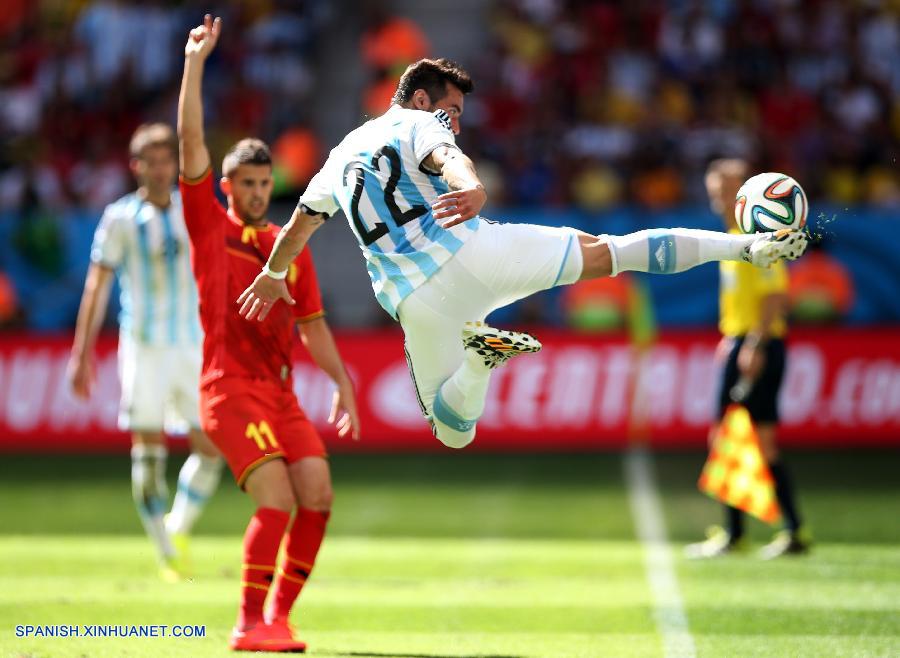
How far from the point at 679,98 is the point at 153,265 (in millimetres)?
11316

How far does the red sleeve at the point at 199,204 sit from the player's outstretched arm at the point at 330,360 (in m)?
0.69

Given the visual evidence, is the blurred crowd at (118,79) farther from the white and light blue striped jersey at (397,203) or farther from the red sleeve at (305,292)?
the white and light blue striped jersey at (397,203)

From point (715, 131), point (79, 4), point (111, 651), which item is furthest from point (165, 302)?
point (79, 4)

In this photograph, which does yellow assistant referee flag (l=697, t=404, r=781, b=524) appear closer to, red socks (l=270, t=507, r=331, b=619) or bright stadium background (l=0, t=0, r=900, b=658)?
bright stadium background (l=0, t=0, r=900, b=658)

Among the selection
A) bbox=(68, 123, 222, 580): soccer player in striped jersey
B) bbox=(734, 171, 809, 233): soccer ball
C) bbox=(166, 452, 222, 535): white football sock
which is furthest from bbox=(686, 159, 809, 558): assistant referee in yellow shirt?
bbox=(68, 123, 222, 580): soccer player in striped jersey

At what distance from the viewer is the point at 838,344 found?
1509 cm

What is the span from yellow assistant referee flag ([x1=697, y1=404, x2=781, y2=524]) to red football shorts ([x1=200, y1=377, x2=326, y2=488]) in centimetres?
404

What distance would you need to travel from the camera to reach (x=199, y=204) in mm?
6492

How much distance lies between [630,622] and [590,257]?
7.67 feet

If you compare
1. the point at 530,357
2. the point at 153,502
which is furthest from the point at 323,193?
the point at 530,357

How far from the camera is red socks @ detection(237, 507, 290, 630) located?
245 inches

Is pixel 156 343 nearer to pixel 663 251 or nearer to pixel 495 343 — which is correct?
pixel 495 343

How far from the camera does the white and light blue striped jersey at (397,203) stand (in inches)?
231

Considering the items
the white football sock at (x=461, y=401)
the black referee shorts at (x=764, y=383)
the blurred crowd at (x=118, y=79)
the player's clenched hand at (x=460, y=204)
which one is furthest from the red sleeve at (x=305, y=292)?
the blurred crowd at (x=118, y=79)
